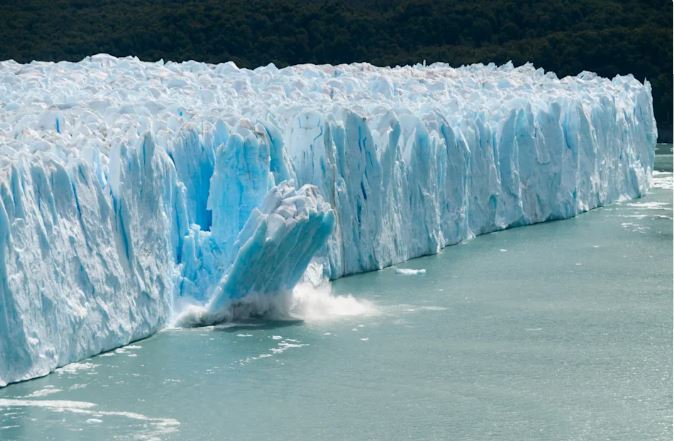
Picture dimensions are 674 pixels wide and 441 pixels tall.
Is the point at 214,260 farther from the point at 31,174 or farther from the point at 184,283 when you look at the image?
the point at 31,174

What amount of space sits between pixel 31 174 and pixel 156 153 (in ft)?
5.62

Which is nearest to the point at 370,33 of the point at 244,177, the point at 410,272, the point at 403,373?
the point at 410,272

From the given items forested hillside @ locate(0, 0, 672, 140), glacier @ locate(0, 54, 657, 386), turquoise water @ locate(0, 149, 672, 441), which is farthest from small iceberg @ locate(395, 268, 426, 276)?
forested hillside @ locate(0, 0, 672, 140)

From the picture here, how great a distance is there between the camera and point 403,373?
35.6 feet

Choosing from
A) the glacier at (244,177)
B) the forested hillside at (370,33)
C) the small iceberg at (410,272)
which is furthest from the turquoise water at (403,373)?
the forested hillside at (370,33)

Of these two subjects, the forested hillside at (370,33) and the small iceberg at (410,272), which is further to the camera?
the forested hillside at (370,33)

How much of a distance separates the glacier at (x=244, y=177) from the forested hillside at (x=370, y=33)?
1242 cm

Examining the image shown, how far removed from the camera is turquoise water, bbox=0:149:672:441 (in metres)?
9.46

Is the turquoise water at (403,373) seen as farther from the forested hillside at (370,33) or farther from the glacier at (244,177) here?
the forested hillside at (370,33)

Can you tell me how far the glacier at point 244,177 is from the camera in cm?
1028

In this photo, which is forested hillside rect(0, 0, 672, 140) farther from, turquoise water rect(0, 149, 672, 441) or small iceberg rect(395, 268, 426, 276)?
turquoise water rect(0, 149, 672, 441)

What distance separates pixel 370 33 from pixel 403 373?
26.7 metres

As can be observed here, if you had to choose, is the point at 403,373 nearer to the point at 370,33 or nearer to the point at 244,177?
the point at 244,177

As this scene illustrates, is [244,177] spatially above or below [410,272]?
above
